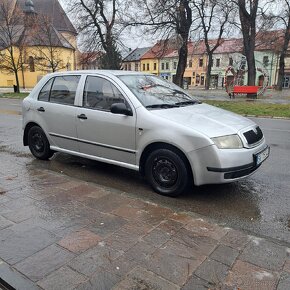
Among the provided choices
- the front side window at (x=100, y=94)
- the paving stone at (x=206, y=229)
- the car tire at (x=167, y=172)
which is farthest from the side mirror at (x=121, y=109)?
the paving stone at (x=206, y=229)

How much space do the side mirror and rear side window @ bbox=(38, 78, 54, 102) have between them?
1.88 meters

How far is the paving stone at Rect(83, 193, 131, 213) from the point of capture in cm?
386

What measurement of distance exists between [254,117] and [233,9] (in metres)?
13.1

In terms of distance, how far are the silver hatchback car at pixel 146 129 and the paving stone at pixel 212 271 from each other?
54.9 inches

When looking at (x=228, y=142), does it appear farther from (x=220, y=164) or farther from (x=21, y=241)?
(x=21, y=241)

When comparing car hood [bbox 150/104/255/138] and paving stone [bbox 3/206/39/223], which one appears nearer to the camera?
paving stone [bbox 3/206/39/223]

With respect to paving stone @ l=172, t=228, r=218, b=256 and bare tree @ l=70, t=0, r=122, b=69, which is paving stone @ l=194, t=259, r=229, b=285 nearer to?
paving stone @ l=172, t=228, r=218, b=256

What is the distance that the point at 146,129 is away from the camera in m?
4.35

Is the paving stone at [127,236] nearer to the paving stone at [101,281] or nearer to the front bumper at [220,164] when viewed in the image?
the paving stone at [101,281]

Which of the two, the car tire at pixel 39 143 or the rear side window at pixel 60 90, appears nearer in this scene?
the rear side window at pixel 60 90

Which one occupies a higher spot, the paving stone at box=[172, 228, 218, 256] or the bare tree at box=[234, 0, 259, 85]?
the bare tree at box=[234, 0, 259, 85]

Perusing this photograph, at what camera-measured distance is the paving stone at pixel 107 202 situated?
386 cm

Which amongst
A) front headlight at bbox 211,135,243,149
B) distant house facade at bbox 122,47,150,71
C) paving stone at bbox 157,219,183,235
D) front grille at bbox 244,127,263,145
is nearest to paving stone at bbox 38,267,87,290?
paving stone at bbox 157,219,183,235

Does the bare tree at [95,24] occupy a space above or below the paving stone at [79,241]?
above
